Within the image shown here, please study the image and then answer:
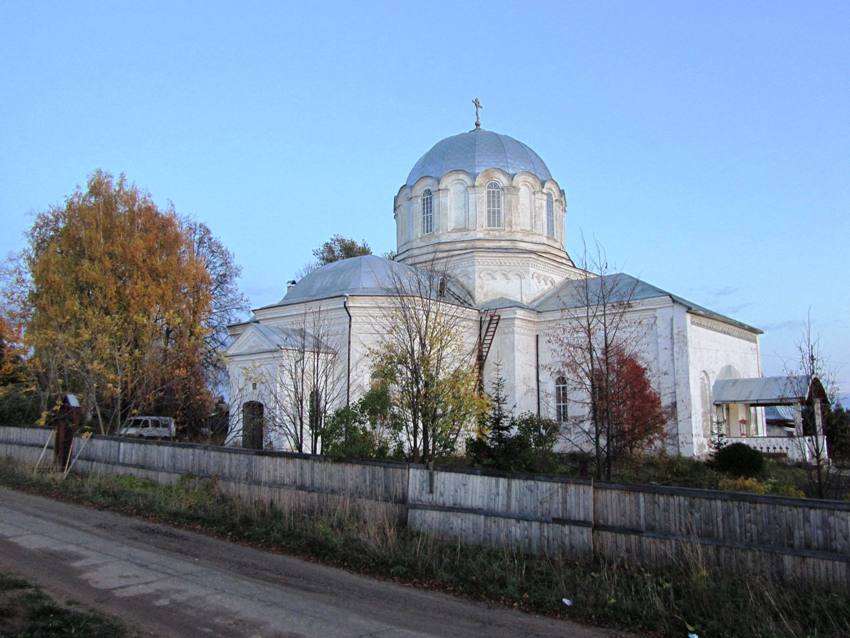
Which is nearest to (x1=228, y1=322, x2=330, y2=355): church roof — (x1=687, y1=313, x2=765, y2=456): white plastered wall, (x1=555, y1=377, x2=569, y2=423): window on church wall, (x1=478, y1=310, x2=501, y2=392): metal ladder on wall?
(x1=478, y1=310, x2=501, y2=392): metal ladder on wall

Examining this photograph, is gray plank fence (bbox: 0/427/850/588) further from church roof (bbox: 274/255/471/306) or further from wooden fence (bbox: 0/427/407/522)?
church roof (bbox: 274/255/471/306)

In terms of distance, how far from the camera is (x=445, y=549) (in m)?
9.23

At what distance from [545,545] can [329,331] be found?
17027 millimetres

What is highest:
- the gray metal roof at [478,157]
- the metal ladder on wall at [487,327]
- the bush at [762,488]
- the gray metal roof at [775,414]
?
the gray metal roof at [478,157]

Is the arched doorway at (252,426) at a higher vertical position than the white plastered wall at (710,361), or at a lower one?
lower

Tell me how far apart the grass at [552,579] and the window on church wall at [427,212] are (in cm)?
2076

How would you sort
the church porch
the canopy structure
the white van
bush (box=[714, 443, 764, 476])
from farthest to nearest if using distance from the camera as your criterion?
the white van < the canopy structure < the church porch < bush (box=[714, 443, 764, 476])

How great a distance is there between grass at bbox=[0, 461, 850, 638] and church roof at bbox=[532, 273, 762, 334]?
15.6m

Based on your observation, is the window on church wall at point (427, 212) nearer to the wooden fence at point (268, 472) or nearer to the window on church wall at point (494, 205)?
the window on church wall at point (494, 205)

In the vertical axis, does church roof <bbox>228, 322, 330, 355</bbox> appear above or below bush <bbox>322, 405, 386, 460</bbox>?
above

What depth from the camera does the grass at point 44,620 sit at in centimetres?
587

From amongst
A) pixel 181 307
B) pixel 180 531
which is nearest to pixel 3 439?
pixel 181 307

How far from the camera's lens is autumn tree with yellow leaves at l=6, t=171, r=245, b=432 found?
781 inches

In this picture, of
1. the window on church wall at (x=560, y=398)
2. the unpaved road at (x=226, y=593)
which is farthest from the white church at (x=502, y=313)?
the unpaved road at (x=226, y=593)
